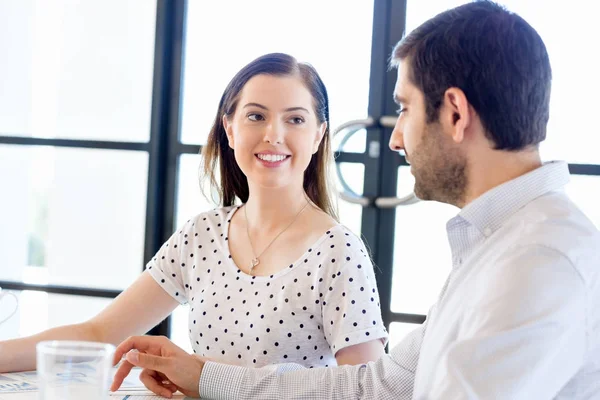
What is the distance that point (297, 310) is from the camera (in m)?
1.61

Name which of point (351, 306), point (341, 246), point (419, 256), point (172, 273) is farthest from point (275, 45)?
point (351, 306)

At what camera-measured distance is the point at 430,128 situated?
115 centimetres

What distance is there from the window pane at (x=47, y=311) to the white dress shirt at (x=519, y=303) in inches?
75.5

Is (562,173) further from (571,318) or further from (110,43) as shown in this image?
(110,43)

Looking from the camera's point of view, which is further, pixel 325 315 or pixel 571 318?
pixel 325 315

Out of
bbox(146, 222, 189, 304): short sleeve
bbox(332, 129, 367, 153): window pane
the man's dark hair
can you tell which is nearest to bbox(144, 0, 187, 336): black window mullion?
bbox(332, 129, 367, 153): window pane

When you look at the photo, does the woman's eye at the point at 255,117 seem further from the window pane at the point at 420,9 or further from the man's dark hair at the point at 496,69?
the window pane at the point at 420,9

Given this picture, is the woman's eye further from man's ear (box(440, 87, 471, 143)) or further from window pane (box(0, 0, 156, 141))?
window pane (box(0, 0, 156, 141))

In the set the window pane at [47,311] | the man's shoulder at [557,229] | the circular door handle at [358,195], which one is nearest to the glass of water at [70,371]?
the man's shoulder at [557,229]

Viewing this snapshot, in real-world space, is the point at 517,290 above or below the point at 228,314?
above

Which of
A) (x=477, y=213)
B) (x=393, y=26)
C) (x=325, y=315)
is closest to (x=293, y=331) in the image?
(x=325, y=315)

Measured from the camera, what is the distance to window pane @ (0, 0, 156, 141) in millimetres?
2715

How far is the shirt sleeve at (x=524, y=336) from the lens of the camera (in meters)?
0.89

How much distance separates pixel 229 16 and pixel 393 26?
0.56 metres
